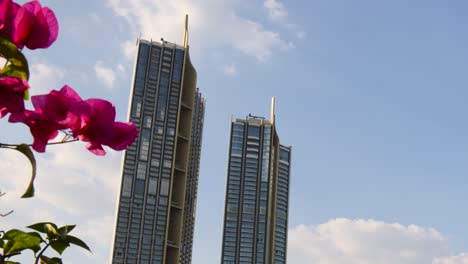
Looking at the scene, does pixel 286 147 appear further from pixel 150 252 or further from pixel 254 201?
pixel 150 252

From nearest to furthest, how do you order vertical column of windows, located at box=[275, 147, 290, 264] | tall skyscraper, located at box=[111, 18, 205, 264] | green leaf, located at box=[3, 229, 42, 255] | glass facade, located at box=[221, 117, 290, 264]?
1. green leaf, located at box=[3, 229, 42, 255]
2. tall skyscraper, located at box=[111, 18, 205, 264]
3. glass facade, located at box=[221, 117, 290, 264]
4. vertical column of windows, located at box=[275, 147, 290, 264]

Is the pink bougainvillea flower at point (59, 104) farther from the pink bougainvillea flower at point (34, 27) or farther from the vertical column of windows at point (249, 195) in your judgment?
the vertical column of windows at point (249, 195)

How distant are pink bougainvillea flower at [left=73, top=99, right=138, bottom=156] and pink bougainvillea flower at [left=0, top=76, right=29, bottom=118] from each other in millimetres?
99

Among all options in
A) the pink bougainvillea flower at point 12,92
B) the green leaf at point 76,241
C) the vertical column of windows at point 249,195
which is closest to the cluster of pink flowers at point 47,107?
the pink bougainvillea flower at point 12,92

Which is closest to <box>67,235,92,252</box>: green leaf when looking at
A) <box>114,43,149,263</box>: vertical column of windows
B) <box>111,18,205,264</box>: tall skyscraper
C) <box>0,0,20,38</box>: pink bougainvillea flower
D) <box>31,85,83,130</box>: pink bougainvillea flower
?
<box>31,85,83,130</box>: pink bougainvillea flower

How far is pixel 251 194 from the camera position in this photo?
54.3 m

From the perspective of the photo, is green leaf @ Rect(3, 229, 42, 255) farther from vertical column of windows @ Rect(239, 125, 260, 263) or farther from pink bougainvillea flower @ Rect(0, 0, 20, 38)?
vertical column of windows @ Rect(239, 125, 260, 263)

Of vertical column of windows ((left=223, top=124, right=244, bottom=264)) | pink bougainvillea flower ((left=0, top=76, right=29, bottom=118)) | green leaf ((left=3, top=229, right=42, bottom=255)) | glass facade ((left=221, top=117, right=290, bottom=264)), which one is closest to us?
pink bougainvillea flower ((left=0, top=76, right=29, bottom=118))

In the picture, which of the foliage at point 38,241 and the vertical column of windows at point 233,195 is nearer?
the foliage at point 38,241

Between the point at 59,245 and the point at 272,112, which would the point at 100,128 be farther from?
the point at 272,112

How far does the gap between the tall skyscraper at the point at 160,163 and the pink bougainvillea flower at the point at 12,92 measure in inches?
1504

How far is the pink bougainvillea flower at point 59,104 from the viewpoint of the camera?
752 millimetres

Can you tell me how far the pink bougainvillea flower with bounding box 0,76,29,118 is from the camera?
0.67 m

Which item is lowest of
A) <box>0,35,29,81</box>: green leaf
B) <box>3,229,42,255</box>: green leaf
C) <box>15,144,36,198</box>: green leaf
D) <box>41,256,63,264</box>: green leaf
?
<box>41,256,63,264</box>: green leaf
